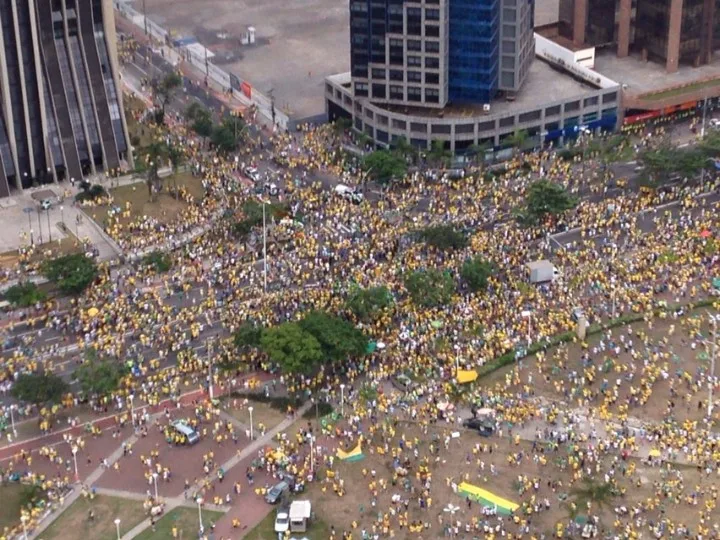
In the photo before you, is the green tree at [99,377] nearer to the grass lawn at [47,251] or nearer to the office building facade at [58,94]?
the grass lawn at [47,251]

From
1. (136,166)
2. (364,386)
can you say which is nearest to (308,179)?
(136,166)

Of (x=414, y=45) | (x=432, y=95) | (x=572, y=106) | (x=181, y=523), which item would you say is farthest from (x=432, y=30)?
(x=181, y=523)

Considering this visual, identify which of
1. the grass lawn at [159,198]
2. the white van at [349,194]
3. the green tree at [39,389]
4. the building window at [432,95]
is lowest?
the grass lawn at [159,198]

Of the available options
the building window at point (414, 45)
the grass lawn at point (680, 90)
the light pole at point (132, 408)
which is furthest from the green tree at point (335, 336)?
the grass lawn at point (680, 90)

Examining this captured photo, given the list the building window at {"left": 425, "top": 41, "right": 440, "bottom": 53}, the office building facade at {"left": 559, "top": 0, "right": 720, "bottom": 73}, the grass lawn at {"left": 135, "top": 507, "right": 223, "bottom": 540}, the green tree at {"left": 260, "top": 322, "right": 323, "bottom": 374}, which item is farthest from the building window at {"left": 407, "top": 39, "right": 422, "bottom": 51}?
Result: the grass lawn at {"left": 135, "top": 507, "right": 223, "bottom": 540}

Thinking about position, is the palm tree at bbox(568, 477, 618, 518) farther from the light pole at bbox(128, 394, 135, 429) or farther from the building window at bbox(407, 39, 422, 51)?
the building window at bbox(407, 39, 422, 51)
